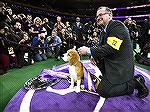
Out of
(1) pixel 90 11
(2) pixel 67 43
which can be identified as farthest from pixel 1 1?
(1) pixel 90 11

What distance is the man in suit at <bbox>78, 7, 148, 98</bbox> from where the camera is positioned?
99.8 inches

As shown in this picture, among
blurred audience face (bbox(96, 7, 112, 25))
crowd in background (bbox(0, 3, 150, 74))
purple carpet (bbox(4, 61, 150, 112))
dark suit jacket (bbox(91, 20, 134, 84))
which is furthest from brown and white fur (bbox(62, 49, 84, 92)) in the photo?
crowd in background (bbox(0, 3, 150, 74))

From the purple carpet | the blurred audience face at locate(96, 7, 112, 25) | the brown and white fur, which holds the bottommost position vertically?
the purple carpet

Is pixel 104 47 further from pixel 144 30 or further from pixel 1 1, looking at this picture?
pixel 144 30

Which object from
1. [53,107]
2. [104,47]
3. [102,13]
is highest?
[102,13]

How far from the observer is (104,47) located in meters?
2.52

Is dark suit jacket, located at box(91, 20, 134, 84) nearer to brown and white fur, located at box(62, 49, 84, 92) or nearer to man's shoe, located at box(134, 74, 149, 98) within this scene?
man's shoe, located at box(134, 74, 149, 98)

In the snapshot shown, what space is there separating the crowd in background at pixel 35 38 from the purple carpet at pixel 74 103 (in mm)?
2095

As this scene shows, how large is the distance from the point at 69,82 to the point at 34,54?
10.6ft

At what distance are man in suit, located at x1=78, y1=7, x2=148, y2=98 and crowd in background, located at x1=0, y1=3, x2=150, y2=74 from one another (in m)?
2.42

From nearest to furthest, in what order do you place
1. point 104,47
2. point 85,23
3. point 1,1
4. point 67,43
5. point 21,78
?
point 104,47 → point 21,78 → point 1,1 → point 67,43 → point 85,23

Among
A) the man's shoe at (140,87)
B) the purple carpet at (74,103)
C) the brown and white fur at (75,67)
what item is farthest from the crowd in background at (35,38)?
the man's shoe at (140,87)

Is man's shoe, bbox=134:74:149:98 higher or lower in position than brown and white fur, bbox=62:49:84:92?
lower

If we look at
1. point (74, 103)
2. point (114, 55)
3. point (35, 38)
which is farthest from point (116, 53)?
point (35, 38)
